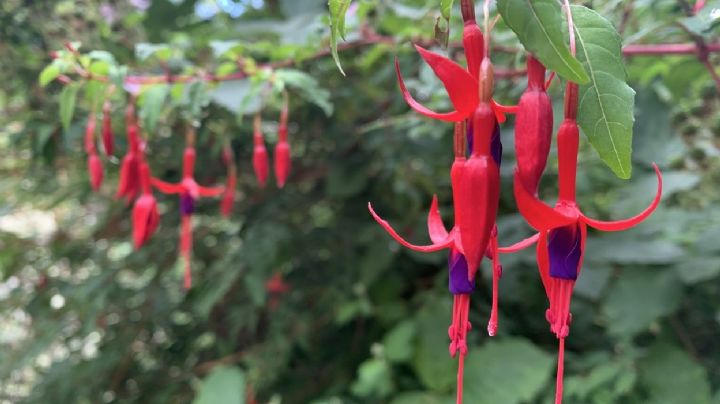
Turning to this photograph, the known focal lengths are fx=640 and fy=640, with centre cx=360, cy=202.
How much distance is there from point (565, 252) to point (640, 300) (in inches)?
27.5

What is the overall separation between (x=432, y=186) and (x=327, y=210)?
1.11ft

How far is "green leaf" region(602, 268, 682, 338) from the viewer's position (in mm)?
898

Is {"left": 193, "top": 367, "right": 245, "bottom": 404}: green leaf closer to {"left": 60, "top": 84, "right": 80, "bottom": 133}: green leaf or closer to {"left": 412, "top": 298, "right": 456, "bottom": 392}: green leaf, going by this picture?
{"left": 412, "top": 298, "right": 456, "bottom": 392}: green leaf

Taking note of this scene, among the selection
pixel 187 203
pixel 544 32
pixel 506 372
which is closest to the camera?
pixel 544 32

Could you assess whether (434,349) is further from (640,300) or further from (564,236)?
(564,236)

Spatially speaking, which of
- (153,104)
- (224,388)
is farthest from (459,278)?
(224,388)

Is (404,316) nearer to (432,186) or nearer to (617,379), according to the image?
(432,186)

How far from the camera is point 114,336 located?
1.36 meters

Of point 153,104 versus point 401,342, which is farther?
point 401,342

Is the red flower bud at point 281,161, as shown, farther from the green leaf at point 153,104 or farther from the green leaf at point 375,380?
the green leaf at point 375,380

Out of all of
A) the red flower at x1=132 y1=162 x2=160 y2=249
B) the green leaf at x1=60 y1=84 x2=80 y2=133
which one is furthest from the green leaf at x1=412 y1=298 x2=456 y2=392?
the green leaf at x1=60 y1=84 x2=80 y2=133

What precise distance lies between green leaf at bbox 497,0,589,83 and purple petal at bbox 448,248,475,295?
107 millimetres

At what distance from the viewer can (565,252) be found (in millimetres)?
300

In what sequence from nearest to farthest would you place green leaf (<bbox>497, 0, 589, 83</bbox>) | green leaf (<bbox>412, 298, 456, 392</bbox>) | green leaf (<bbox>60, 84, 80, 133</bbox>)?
green leaf (<bbox>497, 0, 589, 83</bbox>)
green leaf (<bbox>60, 84, 80, 133</bbox>)
green leaf (<bbox>412, 298, 456, 392</bbox>)
